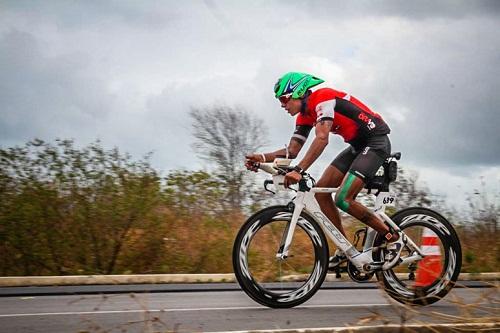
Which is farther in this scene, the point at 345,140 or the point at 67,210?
the point at 67,210

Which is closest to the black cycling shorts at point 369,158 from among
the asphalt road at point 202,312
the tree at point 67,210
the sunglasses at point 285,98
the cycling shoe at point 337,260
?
the cycling shoe at point 337,260

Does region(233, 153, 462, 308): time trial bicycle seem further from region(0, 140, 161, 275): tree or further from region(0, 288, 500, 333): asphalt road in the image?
region(0, 140, 161, 275): tree

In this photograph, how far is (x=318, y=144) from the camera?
23.6 feet

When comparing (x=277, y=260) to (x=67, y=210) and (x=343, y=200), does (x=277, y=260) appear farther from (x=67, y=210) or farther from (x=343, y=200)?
(x=67, y=210)

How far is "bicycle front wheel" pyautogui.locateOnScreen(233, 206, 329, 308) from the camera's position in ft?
23.5

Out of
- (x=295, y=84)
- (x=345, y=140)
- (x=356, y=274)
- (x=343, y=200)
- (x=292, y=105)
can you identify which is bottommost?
(x=356, y=274)

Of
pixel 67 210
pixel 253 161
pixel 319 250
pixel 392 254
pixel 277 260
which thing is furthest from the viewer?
pixel 67 210

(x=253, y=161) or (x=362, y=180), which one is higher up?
(x=253, y=161)

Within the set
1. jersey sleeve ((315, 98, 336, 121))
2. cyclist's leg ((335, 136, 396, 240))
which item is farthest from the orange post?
jersey sleeve ((315, 98, 336, 121))

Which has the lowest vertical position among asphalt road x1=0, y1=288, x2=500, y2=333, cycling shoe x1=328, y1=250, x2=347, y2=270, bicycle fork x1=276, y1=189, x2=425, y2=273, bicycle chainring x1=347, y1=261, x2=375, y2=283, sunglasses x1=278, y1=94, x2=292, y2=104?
asphalt road x1=0, y1=288, x2=500, y2=333

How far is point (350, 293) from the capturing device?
9453 millimetres

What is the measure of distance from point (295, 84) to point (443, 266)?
250 centimetres

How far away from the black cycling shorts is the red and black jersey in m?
0.08

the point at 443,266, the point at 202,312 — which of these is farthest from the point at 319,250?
the point at 443,266
